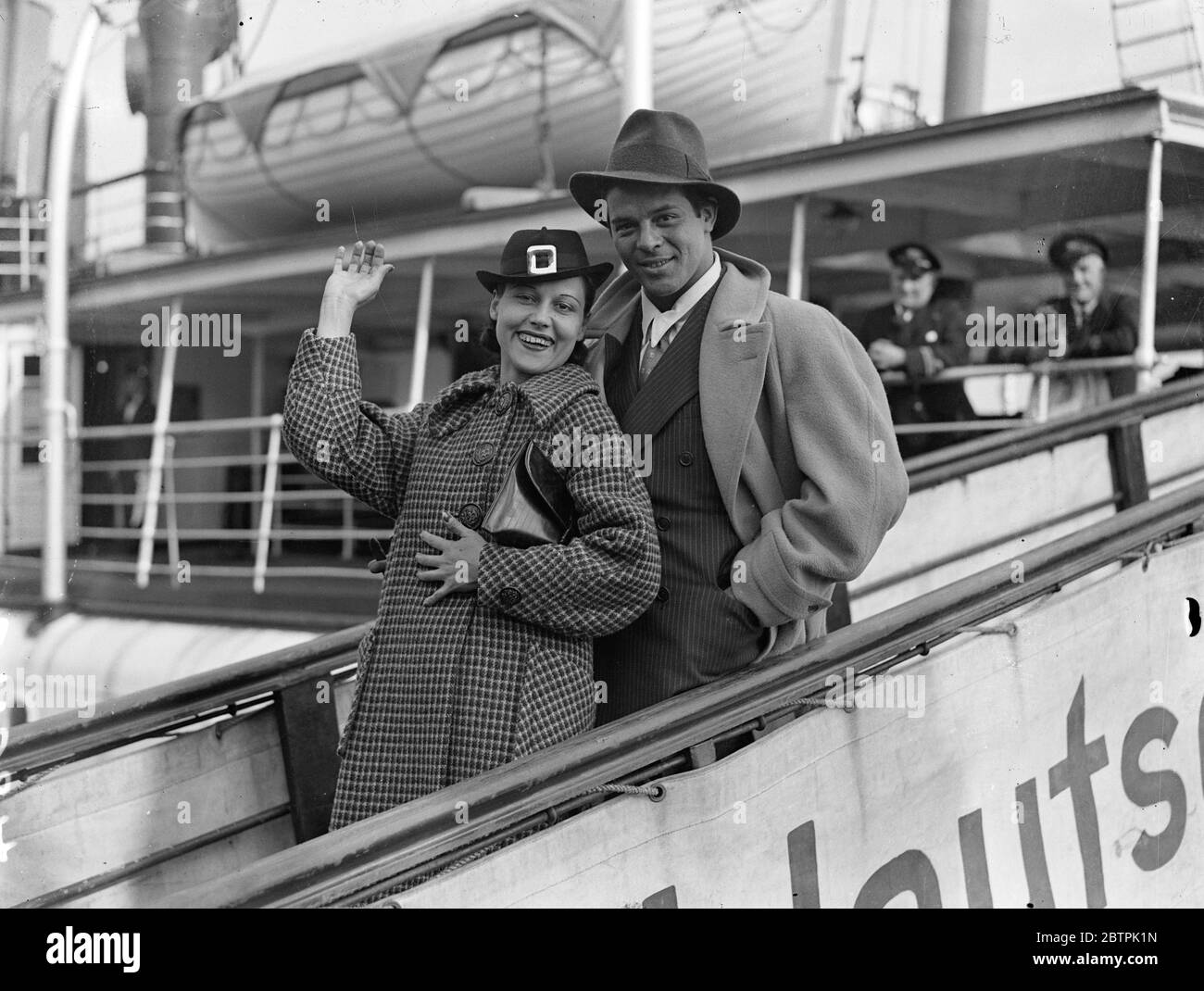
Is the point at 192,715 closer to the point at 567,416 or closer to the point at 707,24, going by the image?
the point at 567,416

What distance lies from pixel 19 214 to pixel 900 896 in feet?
21.9

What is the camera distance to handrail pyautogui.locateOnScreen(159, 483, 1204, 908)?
1.69 m

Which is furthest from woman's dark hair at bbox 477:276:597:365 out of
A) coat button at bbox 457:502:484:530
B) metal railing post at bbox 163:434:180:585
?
metal railing post at bbox 163:434:180:585

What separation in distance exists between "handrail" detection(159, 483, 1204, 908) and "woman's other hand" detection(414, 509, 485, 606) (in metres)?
0.29

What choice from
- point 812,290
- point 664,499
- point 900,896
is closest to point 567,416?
point 664,499

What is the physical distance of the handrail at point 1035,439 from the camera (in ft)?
14.3

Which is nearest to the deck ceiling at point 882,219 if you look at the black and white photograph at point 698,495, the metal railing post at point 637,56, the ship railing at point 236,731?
the black and white photograph at point 698,495

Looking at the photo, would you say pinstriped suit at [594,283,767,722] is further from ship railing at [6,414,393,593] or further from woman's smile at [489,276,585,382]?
ship railing at [6,414,393,593]

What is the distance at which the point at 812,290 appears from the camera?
7.50 metres

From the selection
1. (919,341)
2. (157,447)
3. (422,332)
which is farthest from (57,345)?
(919,341)

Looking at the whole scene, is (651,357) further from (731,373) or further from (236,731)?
(236,731)

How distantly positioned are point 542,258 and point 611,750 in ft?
2.55

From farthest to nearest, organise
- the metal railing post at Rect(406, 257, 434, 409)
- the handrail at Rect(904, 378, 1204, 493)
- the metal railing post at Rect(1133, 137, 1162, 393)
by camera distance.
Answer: the metal railing post at Rect(406, 257, 434, 409), the metal railing post at Rect(1133, 137, 1162, 393), the handrail at Rect(904, 378, 1204, 493)

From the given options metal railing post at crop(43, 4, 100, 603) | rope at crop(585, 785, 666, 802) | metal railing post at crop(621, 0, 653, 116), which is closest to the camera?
rope at crop(585, 785, 666, 802)
